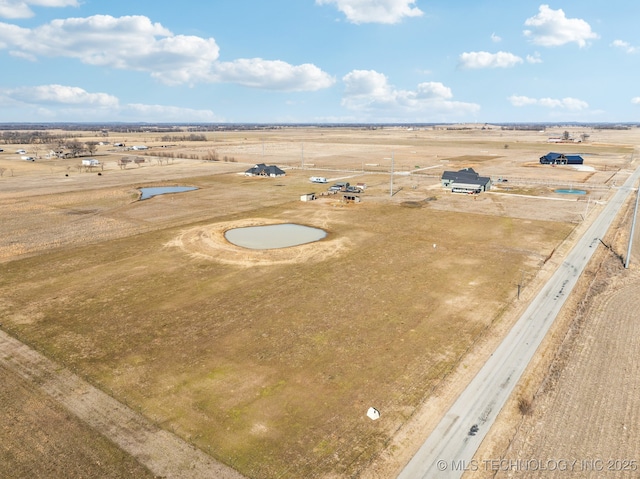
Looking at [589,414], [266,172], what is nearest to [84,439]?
[589,414]

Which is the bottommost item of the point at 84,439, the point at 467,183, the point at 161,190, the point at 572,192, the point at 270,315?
the point at 84,439

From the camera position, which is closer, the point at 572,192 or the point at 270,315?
the point at 270,315

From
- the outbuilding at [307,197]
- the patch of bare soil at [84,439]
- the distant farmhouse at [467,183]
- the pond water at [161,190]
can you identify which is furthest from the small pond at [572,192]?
the patch of bare soil at [84,439]

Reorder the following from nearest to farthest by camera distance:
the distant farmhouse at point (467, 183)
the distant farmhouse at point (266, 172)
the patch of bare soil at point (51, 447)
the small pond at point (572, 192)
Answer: the patch of bare soil at point (51, 447), the small pond at point (572, 192), the distant farmhouse at point (467, 183), the distant farmhouse at point (266, 172)

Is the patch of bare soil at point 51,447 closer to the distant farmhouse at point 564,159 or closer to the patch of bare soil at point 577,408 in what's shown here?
the patch of bare soil at point 577,408

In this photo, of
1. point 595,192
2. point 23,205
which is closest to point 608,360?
point 595,192

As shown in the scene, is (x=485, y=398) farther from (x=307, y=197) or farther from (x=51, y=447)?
(x=307, y=197)
